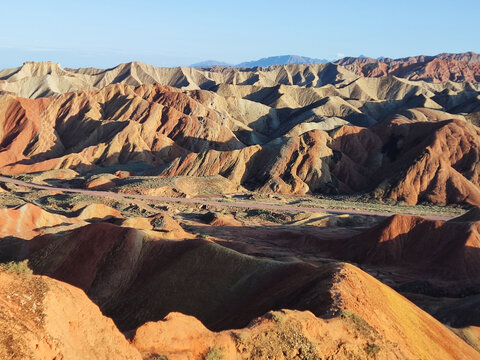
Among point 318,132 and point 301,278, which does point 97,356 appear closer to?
point 301,278

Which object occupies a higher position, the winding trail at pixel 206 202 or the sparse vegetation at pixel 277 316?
the sparse vegetation at pixel 277 316

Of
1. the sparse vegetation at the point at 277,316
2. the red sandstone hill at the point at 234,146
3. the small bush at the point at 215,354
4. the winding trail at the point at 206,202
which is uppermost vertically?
the sparse vegetation at the point at 277,316

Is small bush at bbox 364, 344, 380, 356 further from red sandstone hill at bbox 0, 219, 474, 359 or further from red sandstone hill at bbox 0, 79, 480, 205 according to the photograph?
red sandstone hill at bbox 0, 79, 480, 205

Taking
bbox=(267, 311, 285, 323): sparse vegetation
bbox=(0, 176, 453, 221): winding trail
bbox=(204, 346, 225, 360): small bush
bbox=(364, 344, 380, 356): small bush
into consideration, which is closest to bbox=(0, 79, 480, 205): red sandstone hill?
bbox=(0, 176, 453, 221): winding trail

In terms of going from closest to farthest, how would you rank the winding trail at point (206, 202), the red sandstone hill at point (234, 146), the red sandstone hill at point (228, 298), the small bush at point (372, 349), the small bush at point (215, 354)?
the small bush at point (215, 354) → the red sandstone hill at point (228, 298) → the small bush at point (372, 349) → the winding trail at point (206, 202) → the red sandstone hill at point (234, 146)

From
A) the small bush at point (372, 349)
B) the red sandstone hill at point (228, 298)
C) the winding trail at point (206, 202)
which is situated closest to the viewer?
the red sandstone hill at point (228, 298)

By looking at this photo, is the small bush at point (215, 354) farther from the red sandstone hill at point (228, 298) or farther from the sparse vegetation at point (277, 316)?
the sparse vegetation at point (277, 316)

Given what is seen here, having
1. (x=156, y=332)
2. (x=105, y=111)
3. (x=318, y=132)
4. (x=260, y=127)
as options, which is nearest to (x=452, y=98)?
(x=260, y=127)

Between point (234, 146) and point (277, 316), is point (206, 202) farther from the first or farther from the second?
point (277, 316)

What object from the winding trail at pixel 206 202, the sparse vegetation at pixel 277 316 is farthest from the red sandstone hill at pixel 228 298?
the winding trail at pixel 206 202
